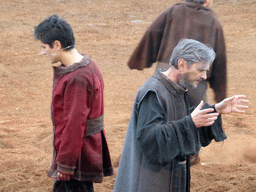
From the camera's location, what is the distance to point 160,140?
2436mm

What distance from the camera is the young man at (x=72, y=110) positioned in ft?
9.72

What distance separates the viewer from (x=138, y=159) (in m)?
2.69

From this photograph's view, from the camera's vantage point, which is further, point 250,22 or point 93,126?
point 250,22

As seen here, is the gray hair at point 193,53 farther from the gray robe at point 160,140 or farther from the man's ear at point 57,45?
the man's ear at point 57,45

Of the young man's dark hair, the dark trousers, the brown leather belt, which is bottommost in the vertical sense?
the dark trousers

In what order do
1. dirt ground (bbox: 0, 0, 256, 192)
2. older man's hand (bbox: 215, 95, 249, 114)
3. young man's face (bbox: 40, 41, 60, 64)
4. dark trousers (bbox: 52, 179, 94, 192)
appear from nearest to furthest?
1. older man's hand (bbox: 215, 95, 249, 114)
2. young man's face (bbox: 40, 41, 60, 64)
3. dark trousers (bbox: 52, 179, 94, 192)
4. dirt ground (bbox: 0, 0, 256, 192)

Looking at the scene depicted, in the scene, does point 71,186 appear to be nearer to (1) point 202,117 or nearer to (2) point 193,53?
(1) point 202,117

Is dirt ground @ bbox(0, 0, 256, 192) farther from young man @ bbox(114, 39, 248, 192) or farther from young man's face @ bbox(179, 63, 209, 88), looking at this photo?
young man's face @ bbox(179, 63, 209, 88)

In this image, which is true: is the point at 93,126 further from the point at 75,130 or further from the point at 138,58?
the point at 138,58

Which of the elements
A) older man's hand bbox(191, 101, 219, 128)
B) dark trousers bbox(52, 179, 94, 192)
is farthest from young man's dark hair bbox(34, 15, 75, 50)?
older man's hand bbox(191, 101, 219, 128)

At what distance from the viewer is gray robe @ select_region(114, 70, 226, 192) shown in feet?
8.05

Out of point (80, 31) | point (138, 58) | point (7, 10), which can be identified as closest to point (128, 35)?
→ point (80, 31)

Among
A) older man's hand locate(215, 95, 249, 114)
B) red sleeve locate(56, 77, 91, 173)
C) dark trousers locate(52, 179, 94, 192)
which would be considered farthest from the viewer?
dark trousers locate(52, 179, 94, 192)

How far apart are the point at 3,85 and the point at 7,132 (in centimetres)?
253
